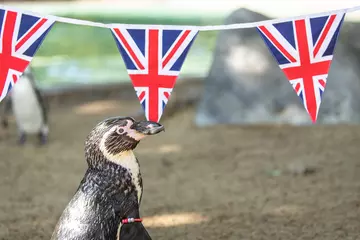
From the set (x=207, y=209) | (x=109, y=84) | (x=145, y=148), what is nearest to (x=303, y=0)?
(x=109, y=84)

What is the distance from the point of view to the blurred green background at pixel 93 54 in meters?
13.4

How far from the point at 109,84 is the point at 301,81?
7091 mm

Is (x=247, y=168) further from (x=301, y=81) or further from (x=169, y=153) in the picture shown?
(x=301, y=81)

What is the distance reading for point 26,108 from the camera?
24.9 feet

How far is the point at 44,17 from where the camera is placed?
3.61 metres

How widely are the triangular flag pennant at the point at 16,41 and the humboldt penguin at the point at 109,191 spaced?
0.69 metres

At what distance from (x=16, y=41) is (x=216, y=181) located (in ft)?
8.97

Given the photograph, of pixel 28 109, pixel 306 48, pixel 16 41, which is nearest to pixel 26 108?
pixel 28 109

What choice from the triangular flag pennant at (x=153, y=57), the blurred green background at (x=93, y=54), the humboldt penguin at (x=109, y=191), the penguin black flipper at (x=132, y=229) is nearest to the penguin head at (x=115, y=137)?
the humboldt penguin at (x=109, y=191)

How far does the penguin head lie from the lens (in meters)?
3.23

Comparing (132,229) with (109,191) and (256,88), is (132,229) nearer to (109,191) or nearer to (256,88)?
(109,191)

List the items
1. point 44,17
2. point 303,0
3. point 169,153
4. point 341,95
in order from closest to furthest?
point 44,17
point 169,153
point 341,95
point 303,0

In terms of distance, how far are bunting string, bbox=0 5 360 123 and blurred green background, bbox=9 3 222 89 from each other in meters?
6.77

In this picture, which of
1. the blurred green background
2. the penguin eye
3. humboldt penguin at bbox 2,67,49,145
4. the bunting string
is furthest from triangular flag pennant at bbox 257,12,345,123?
the blurred green background
